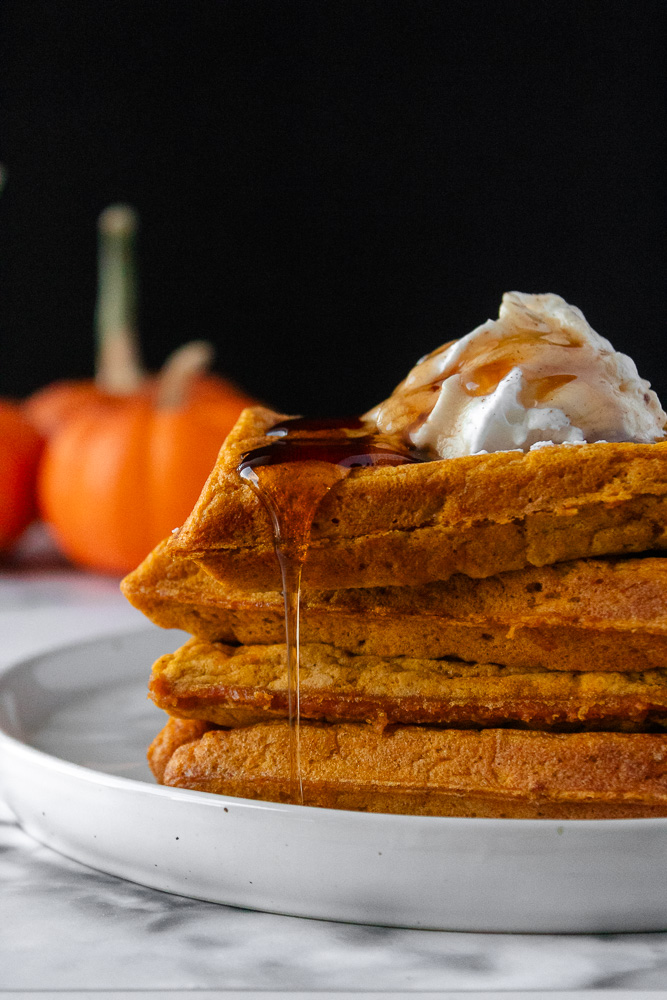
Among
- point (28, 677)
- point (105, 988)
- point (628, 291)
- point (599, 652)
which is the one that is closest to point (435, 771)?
point (599, 652)

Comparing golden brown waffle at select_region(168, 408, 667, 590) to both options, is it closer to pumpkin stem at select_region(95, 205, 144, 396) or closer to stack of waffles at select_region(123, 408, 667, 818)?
stack of waffles at select_region(123, 408, 667, 818)

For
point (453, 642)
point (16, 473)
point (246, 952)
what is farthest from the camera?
point (16, 473)

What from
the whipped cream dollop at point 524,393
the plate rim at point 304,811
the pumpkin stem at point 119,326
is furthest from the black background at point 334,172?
the plate rim at point 304,811

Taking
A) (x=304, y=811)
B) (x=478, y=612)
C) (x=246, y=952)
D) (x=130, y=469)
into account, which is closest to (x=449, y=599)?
(x=478, y=612)

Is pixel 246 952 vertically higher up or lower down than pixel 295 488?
lower down

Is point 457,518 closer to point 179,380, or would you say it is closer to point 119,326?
point 179,380

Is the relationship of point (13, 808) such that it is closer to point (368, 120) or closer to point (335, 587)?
point (335, 587)

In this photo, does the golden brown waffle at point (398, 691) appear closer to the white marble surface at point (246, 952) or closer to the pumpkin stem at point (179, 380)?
the white marble surface at point (246, 952)
